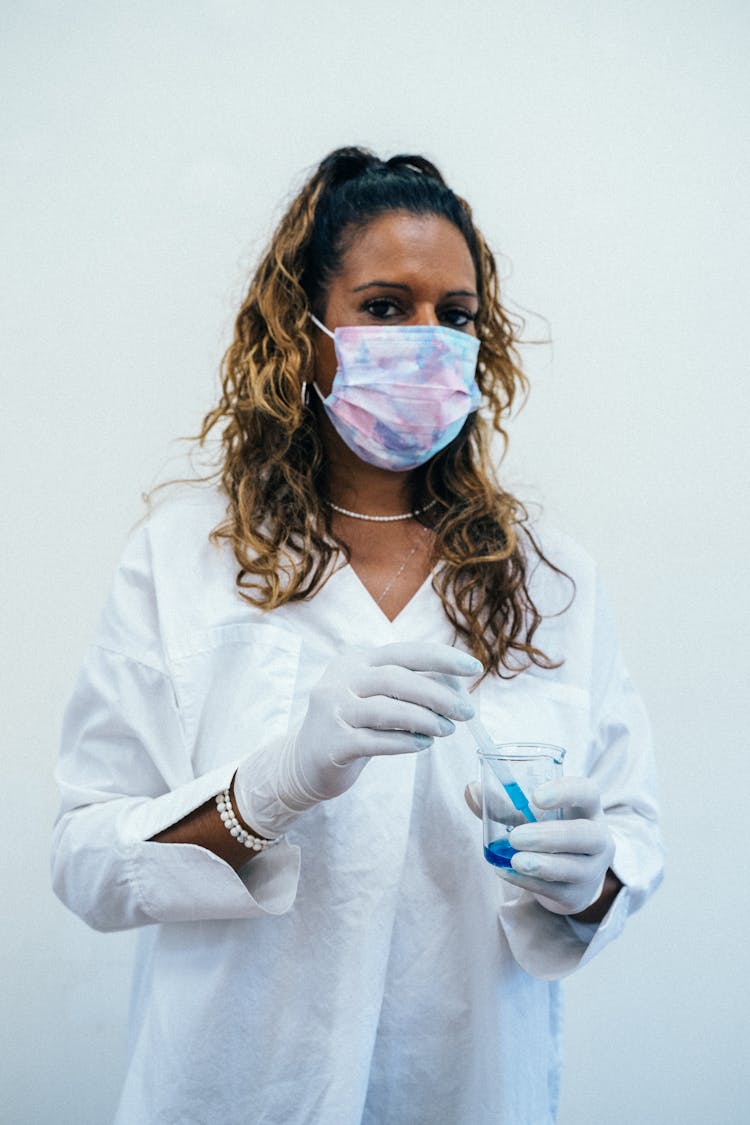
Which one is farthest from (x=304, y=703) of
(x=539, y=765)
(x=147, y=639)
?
(x=539, y=765)

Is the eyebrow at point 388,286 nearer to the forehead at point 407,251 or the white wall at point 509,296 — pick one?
the forehead at point 407,251

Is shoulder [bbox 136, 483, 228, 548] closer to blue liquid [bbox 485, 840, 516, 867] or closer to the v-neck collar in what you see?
the v-neck collar

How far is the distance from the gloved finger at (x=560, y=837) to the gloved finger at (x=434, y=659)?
0.17m

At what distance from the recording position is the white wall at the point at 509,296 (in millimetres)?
1854

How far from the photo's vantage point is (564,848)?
1.15 m

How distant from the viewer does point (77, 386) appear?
1.89 m

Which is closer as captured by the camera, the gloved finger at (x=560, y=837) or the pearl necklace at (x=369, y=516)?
the gloved finger at (x=560, y=837)

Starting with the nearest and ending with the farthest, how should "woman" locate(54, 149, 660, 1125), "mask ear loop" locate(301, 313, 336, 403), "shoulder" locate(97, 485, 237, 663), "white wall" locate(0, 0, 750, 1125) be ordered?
"woman" locate(54, 149, 660, 1125)
"shoulder" locate(97, 485, 237, 663)
"mask ear loop" locate(301, 313, 336, 403)
"white wall" locate(0, 0, 750, 1125)

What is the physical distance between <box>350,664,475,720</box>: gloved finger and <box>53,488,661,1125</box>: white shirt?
19 cm

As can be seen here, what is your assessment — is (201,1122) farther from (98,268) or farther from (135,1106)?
(98,268)

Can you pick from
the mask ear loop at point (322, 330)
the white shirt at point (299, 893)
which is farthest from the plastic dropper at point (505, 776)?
the mask ear loop at point (322, 330)

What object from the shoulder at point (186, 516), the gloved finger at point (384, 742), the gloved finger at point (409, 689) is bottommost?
the gloved finger at point (384, 742)

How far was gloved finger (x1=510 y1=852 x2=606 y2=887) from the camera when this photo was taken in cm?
112

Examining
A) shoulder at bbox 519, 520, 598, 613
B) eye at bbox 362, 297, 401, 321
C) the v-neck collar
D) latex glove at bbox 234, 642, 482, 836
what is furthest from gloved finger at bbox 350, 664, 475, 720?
eye at bbox 362, 297, 401, 321
